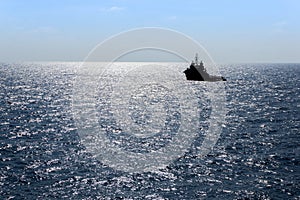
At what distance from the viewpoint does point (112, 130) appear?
92.1m

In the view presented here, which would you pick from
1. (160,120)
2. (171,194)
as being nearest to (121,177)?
(171,194)

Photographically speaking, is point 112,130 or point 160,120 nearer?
point 112,130

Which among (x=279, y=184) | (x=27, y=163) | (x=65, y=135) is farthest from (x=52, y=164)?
(x=279, y=184)

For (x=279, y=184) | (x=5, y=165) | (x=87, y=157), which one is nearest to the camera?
(x=279, y=184)

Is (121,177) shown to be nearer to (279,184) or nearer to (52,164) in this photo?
(52,164)

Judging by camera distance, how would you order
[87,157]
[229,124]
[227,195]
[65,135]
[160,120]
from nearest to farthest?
[227,195], [87,157], [65,135], [229,124], [160,120]

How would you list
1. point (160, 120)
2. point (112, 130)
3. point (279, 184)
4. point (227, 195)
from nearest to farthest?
point (227, 195) → point (279, 184) → point (112, 130) → point (160, 120)

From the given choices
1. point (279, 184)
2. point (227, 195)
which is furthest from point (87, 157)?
point (279, 184)

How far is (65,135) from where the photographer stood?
85.4 meters

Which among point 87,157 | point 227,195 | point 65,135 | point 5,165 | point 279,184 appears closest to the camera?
point 227,195

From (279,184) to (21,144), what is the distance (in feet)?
178

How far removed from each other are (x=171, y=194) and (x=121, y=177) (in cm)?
1051

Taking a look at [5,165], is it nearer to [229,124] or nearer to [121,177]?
[121,177]

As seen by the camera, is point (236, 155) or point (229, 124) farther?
point (229, 124)
